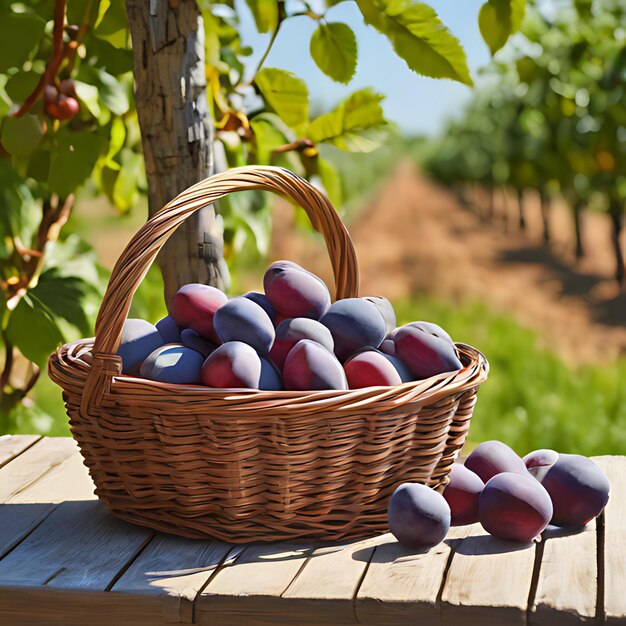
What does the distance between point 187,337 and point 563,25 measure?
452 centimetres

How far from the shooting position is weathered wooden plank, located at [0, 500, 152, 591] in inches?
40.3

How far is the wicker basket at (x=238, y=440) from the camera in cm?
101

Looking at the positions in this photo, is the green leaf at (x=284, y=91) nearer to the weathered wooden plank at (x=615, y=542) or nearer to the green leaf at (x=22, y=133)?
the green leaf at (x=22, y=133)

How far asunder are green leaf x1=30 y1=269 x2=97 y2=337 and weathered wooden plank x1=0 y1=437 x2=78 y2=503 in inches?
8.1

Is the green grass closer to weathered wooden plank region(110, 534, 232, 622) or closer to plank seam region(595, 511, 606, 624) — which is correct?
plank seam region(595, 511, 606, 624)

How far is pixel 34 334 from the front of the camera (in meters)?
1.51

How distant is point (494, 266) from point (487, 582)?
10513 mm

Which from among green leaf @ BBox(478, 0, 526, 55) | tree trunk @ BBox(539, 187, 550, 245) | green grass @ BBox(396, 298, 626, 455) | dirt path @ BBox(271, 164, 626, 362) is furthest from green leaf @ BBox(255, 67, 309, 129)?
tree trunk @ BBox(539, 187, 550, 245)

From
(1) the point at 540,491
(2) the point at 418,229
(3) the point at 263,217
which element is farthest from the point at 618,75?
(2) the point at 418,229

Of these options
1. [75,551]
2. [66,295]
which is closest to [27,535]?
[75,551]

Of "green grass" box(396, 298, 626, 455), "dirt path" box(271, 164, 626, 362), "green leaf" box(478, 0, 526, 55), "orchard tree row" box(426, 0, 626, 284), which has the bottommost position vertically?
"dirt path" box(271, 164, 626, 362)

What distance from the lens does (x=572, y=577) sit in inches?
39.7

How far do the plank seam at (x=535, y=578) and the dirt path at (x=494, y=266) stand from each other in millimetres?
6222

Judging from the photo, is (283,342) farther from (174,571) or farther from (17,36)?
(17,36)
